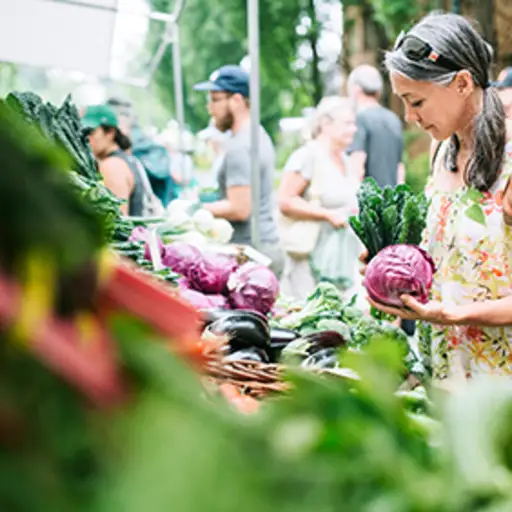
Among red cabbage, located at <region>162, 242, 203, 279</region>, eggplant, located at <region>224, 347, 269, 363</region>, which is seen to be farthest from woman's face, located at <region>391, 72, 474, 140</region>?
red cabbage, located at <region>162, 242, 203, 279</region>

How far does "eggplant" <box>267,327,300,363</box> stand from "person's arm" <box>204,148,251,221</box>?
179cm

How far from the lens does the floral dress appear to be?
88.3 inches

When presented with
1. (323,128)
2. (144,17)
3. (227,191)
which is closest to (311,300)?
(227,191)

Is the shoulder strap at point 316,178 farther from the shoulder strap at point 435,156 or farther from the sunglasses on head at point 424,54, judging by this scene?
the sunglasses on head at point 424,54

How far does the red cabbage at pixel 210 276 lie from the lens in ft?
10.5

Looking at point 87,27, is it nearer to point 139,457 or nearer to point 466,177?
point 466,177

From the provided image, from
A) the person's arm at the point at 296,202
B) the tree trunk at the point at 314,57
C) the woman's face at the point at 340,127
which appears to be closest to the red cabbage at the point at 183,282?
the person's arm at the point at 296,202

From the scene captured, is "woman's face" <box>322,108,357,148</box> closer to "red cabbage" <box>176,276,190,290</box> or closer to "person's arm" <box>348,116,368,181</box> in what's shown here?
"person's arm" <box>348,116,368,181</box>

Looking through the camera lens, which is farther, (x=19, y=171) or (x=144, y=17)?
(x=144, y=17)

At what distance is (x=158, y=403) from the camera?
1.68 feet

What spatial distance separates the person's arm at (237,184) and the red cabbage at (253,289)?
4.16 feet

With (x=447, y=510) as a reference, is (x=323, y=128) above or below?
above

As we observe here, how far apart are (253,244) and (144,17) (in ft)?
15.5

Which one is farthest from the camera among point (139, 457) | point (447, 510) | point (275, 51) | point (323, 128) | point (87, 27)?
point (275, 51)
